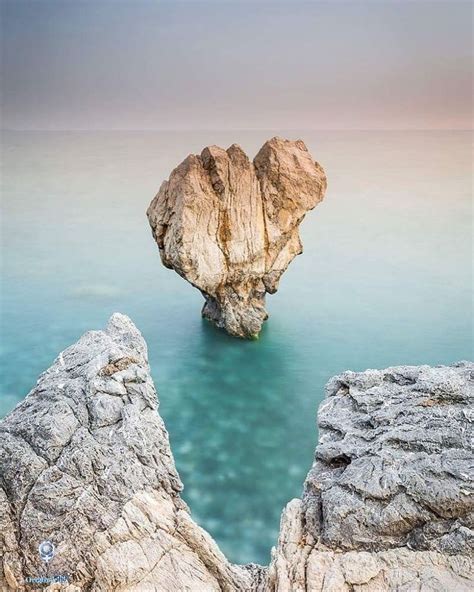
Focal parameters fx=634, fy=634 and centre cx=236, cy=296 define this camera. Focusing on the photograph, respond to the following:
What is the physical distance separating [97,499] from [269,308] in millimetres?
10201

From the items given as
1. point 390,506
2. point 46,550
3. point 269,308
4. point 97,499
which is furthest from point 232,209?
point 390,506

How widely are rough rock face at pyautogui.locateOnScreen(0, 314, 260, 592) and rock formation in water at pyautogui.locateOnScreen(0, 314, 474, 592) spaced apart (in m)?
0.01

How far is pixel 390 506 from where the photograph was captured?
551 cm

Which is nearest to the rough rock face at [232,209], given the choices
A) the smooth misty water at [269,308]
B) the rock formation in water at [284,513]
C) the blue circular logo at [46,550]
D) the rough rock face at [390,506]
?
the smooth misty water at [269,308]

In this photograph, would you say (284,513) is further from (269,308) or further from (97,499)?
(269,308)

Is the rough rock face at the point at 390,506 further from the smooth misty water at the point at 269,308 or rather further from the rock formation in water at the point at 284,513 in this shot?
the smooth misty water at the point at 269,308

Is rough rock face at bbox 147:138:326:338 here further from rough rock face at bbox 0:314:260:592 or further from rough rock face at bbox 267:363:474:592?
rough rock face at bbox 267:363:474:592

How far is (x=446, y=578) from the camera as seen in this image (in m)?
5.07

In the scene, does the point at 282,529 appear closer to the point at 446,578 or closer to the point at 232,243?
the point at 446,578

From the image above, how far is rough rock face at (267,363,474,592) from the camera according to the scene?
5223 millimetres

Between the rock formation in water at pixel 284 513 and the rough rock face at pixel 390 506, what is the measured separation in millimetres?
11

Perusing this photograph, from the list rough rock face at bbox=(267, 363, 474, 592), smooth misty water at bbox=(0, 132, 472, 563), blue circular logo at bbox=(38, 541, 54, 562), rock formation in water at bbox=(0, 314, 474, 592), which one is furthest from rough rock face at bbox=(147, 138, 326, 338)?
blue circular logo at bbox=(38, 541, 54, 562)

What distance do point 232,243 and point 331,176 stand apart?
18.8 m

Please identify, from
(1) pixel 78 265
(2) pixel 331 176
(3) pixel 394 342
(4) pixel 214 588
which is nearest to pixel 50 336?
(1) pixel 78 265
